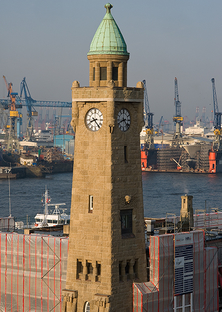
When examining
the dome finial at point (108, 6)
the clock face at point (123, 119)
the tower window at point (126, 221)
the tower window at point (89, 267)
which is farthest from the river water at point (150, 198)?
the dome finial at point (108, 6)

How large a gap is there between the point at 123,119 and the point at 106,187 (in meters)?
3.11

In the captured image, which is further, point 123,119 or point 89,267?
point 89,267

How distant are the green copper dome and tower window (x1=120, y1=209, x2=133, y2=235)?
275 inches

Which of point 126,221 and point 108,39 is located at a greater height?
point 108,39

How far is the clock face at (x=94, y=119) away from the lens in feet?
90.1

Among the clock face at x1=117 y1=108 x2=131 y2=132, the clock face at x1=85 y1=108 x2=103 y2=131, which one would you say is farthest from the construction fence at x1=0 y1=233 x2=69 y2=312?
the clock face at x1=117 y1=108 x2=131 y2=132

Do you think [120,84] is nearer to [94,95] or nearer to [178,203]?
[94,95]

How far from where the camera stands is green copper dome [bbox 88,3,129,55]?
27344 millimetres

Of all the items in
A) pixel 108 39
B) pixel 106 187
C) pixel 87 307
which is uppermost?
pixel 108 39

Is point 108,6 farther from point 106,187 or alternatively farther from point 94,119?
point 106,187

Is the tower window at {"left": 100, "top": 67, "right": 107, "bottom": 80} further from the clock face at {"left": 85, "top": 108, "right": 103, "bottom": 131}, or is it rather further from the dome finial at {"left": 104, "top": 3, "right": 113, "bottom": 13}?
the dome finial at {"left": 104, "top": 3, "right": 113, "bottom": 13}

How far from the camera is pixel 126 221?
91.3ft

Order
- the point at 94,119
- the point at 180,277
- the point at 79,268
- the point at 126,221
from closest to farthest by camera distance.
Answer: the point at 94,119
the point at 126,221
the point at 79,268
the point at 180,277

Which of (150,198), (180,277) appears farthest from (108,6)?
(150,198)
